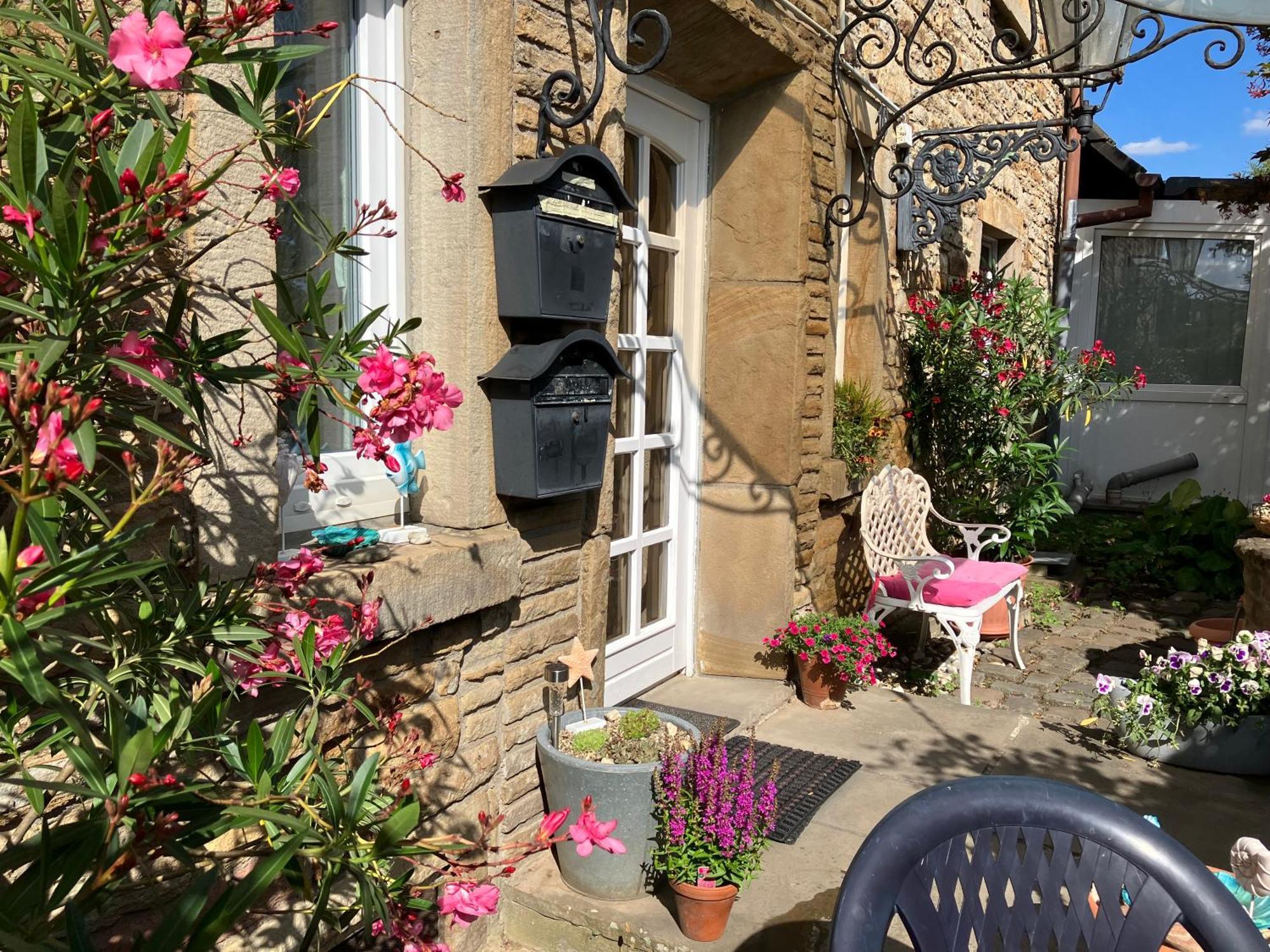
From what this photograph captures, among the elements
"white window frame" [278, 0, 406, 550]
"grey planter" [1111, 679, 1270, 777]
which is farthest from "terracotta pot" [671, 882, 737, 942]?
"grey planter" [1111, 679, 1270, 777]

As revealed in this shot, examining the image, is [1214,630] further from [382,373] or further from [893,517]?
[382,373]

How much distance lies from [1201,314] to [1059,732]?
8.74m

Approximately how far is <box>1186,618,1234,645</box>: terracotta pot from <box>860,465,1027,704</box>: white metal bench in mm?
978

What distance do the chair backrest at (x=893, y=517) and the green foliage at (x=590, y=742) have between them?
2662mm

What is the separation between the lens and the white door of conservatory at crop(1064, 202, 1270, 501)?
11000 mm

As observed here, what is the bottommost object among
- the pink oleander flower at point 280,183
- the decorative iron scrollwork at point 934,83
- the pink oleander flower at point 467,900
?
the pink oleander flower at point 467,900

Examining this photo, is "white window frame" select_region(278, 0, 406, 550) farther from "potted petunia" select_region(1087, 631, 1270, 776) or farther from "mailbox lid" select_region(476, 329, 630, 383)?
"potted petunia" select_region(1087, 631, 1270, 776)

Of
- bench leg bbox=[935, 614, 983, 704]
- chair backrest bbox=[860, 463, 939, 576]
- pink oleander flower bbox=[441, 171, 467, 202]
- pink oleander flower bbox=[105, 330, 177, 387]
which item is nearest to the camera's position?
pink oleander flower bbox=[105, 330, 177, 387]

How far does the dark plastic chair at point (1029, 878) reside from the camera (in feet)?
5.25

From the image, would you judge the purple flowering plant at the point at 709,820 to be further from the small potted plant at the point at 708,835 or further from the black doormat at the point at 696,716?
the black doormat at the point at 696,716

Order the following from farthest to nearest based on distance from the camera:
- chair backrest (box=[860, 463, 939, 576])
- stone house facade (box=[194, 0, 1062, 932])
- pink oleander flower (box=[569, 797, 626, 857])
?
chair backrest (box=[860, 463, 939, 576]) < stone house facade (box=[194, 0, 1062, 932]) < pink oleander flower (box=[569, 797, 626, 857])

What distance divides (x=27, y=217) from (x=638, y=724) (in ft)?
7.67

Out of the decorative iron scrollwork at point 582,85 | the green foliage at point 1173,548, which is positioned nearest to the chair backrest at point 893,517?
the decorative iron scrollwork at point 582,85

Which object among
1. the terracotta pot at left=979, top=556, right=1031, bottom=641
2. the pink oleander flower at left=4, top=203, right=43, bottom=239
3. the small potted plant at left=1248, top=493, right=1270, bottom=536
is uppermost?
the pink oleander flower at left=4, top=203, right=43, bottom=239
